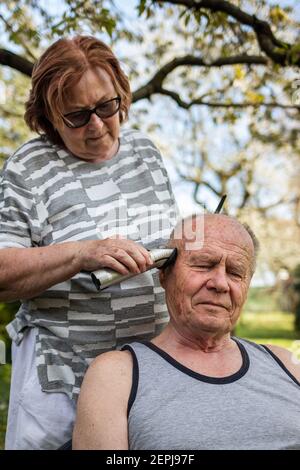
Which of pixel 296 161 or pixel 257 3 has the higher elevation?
pixel 296 161

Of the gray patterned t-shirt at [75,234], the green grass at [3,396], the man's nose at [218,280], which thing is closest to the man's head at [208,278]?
the man's nose at [218,280]

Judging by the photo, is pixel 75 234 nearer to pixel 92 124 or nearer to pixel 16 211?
pixel 16 211

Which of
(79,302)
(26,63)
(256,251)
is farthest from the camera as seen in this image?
(26,63)

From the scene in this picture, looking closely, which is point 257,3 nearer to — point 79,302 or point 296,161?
point 79,302

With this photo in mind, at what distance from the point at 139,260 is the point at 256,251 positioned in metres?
0.67

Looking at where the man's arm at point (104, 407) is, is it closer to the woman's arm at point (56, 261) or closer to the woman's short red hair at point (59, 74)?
the woman's arm at point (56, 261)

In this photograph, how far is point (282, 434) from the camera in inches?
81.7

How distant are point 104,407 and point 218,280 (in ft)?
2.10


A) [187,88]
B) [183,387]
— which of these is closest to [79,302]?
[183,387]

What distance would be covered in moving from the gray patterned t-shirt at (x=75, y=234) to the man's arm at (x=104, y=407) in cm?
15

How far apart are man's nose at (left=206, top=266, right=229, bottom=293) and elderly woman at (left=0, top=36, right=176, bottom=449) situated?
237mm

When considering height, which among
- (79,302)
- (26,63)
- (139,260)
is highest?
(26,63)

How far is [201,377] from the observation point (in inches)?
84.3

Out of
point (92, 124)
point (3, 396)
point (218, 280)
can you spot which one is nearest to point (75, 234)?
point (92, 124)
